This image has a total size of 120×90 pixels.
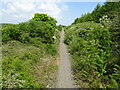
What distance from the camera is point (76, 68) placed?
714cm

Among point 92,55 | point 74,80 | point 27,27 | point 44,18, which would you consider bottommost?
point 74,80

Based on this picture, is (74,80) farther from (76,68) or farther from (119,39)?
(119,39)

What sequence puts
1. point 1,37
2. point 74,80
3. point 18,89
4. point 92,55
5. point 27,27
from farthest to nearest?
point 27,27
point 1,37
point 92,55
point 74,80
point 18,89

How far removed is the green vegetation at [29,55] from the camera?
509cm

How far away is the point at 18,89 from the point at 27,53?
359 cm

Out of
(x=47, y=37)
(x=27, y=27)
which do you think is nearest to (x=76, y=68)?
(x=47, y=37)

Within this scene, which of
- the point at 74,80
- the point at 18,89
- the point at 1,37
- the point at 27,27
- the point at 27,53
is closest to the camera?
the point at 18,89

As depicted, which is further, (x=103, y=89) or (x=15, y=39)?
(x=15, y=39)

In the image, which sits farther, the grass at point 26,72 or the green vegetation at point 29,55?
the green vegetation at point 29,55

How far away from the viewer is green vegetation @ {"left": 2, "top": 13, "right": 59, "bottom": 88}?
Answer: 5.09m

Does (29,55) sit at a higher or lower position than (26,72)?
higher

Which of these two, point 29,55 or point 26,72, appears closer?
point 26,72

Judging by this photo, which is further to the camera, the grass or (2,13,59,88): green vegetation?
(2,13,59,88): green vegetation

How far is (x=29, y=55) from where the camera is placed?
7.75 metres
